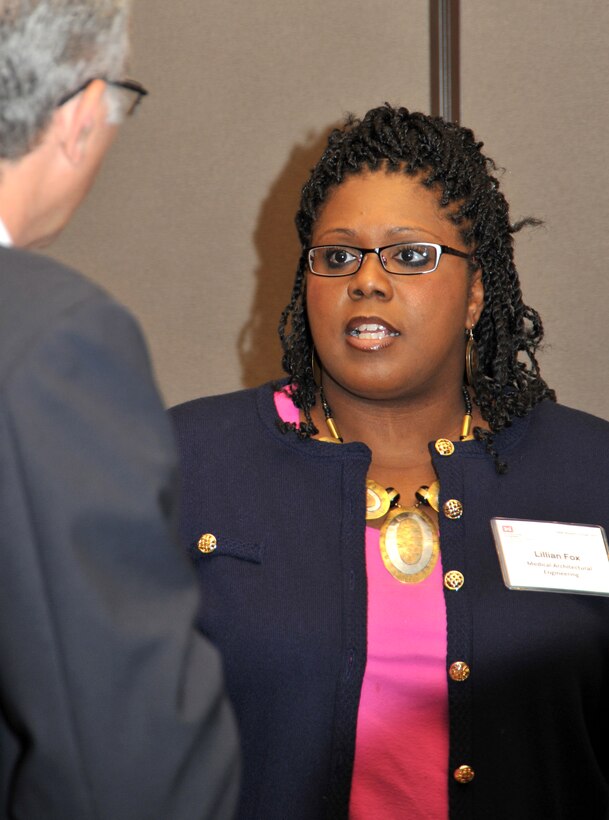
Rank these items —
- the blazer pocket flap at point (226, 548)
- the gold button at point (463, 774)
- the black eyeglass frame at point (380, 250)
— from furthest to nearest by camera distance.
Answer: the black eyeglass frame at point (380, 250) → the blazer pocket flap at point (226, 548) → the gold button at point (463, 774)

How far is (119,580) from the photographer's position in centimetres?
99

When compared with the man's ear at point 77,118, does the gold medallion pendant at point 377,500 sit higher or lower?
lower

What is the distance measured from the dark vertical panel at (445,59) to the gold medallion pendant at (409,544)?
124 cm

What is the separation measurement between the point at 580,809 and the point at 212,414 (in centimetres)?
102

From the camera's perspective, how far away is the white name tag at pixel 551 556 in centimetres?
199

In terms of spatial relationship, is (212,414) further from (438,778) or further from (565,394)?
(565,394)

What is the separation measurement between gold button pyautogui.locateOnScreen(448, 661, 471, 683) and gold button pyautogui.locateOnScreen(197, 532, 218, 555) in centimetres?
48

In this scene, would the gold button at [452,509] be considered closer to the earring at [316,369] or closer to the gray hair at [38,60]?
the earring at [316,369]

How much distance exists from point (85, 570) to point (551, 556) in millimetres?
1247

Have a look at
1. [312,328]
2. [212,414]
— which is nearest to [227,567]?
[212,414]

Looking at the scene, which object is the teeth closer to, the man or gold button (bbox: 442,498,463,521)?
gold button (bbox: 442,498,463,521)

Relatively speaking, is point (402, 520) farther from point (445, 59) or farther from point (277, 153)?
point (445, 59)

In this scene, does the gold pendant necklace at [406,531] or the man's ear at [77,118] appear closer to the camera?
the man's ear at [77,118]

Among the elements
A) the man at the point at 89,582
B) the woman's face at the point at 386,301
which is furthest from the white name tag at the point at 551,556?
the man at the point at 89,582
